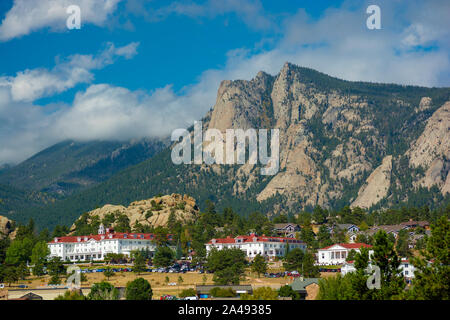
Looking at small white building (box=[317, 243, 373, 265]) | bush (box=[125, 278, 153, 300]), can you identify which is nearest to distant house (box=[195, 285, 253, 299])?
bush (box=[125, 278, 153, 300])

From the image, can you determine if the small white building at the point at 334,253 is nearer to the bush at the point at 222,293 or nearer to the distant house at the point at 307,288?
the distant house at the point at 307,288

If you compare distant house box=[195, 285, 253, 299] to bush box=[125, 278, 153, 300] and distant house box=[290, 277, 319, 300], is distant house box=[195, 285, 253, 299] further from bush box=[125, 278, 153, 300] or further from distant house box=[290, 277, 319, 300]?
bush box=[125, 278, 153, 300]

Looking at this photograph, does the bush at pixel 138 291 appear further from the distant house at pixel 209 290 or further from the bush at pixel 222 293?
the bush at pixel 222 293

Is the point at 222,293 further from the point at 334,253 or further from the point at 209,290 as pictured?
the point at 334,253

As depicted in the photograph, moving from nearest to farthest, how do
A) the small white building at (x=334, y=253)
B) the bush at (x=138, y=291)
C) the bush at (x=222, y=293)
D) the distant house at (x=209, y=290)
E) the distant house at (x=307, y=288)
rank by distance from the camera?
1. the bush at (x=138, y=291)
2. the bush at (x=222, y=293)
3. the distant house at (x=209, y=290)
4. the distant house at (x=307, y=288)
5. the small white building at (x=334, y=253)

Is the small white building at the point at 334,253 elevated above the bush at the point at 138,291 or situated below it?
above

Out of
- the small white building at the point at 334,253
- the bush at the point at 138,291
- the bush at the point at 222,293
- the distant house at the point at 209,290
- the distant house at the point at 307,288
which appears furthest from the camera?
the small white building at the point at 334,253

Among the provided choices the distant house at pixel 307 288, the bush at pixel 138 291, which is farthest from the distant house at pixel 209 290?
the bush at pixel 138 291

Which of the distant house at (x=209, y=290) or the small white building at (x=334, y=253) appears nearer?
the distant house at (x=209, y=290)

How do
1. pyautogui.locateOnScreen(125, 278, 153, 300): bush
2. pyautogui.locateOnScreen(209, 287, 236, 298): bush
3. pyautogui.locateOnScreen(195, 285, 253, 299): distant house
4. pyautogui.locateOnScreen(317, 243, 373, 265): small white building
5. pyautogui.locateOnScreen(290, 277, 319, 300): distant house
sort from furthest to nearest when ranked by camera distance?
pyautogui.locateOnScreen(317, 243, 373, 265): small white building
pyautogui.locateOnScreen(290, 277, 319, 300): distant house
pyautogui.locateOnScreen(195, 285, 253, 299): distant house
pyautogui.locateOnScreen(209, 287, 236, 298): bush
pyautogui.locateOnScreen(125, 278, 153, 300): bush

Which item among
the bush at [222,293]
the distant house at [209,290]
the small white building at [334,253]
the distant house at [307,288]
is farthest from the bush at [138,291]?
the small white building at [334,253]

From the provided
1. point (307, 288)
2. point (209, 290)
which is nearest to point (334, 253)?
point (307, 288)
